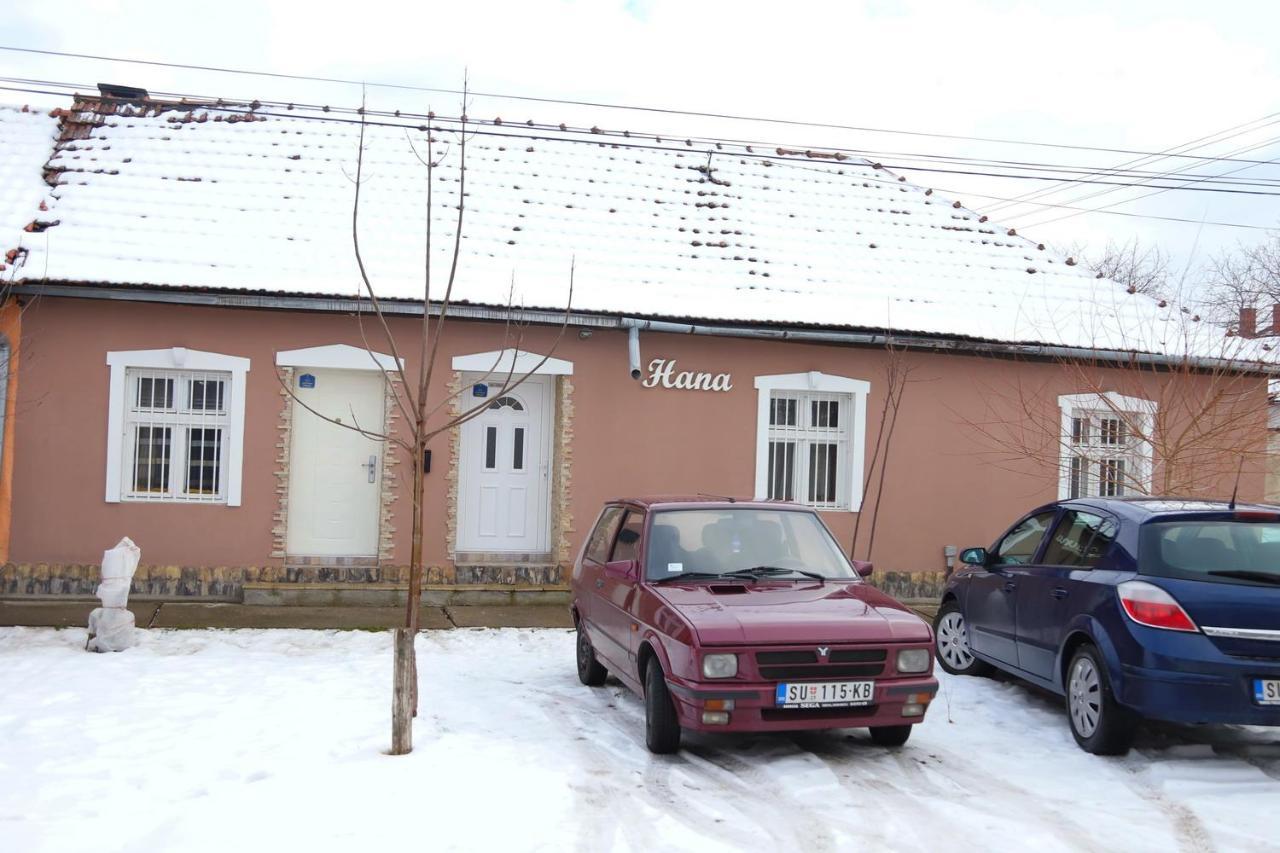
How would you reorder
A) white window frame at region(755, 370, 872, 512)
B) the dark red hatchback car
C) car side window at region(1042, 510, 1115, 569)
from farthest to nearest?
white window frame at region(755, 370, 872, 512)
car side window at region(1042, 510, 1115, 569)
the dark red hatchback car

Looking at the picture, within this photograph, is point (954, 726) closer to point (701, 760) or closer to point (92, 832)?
point (701, 760)

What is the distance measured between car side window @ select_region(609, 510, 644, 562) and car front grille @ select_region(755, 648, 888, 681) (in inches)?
56.7

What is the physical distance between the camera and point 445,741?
638 cm

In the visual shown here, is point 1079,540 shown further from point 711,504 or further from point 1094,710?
point 711,504

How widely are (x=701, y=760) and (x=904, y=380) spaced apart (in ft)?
23.3

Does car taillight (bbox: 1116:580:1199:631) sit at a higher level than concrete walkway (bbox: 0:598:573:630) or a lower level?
higher

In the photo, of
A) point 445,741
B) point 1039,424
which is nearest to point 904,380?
point 1039,424

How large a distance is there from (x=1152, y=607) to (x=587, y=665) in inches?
153

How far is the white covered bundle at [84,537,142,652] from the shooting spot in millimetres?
8836

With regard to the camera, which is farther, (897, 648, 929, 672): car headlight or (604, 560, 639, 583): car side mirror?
(604, 560, 639, 583): car side mirror

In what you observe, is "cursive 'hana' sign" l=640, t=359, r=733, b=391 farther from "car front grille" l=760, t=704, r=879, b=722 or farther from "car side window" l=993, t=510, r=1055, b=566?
"car front grille" l=760, t=704, r=879, b=722

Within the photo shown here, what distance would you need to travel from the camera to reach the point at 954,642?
8.77 metres

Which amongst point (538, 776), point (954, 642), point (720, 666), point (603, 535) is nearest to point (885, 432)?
point (954, 642)

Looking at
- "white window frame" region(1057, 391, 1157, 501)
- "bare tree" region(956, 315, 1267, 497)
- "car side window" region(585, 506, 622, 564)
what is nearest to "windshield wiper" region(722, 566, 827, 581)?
"car side window" region(585, 506, 622, 564)
